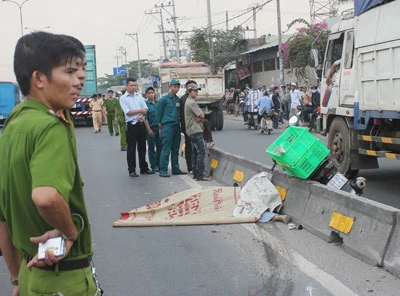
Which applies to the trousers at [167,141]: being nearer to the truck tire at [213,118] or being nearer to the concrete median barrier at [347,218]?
the concrete median barrier at [347,218]

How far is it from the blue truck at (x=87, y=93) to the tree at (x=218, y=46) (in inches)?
413

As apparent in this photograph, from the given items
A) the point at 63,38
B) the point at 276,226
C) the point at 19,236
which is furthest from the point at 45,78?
the point at 276,226

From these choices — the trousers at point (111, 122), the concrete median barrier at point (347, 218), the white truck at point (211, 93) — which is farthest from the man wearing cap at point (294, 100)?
the concrete median barrier at point (347, 218)

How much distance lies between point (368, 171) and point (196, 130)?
3605mm

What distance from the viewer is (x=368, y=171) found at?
11508 millimetres

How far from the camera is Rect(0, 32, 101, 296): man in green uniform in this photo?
2.19 meters

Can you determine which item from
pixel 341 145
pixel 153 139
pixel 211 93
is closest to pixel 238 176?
pixel 341 145

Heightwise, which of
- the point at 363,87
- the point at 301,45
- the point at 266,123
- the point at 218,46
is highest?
the point at 218,46

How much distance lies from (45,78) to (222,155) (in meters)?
8.56

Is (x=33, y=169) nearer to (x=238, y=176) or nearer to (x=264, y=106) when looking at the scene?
(x=238, y=176)

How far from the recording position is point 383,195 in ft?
29.0

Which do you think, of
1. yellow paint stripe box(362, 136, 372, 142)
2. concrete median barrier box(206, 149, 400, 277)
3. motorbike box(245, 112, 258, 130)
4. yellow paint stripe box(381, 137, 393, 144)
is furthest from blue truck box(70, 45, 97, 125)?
concrete median barrier box(206, 149, 400, 277)

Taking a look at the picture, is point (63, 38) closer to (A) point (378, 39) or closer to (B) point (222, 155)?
(A) point (378, 39)

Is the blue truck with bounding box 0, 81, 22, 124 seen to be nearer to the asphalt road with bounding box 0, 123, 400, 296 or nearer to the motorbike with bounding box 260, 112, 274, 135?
the motorbike with bounding box 260, 112, 274, 135
